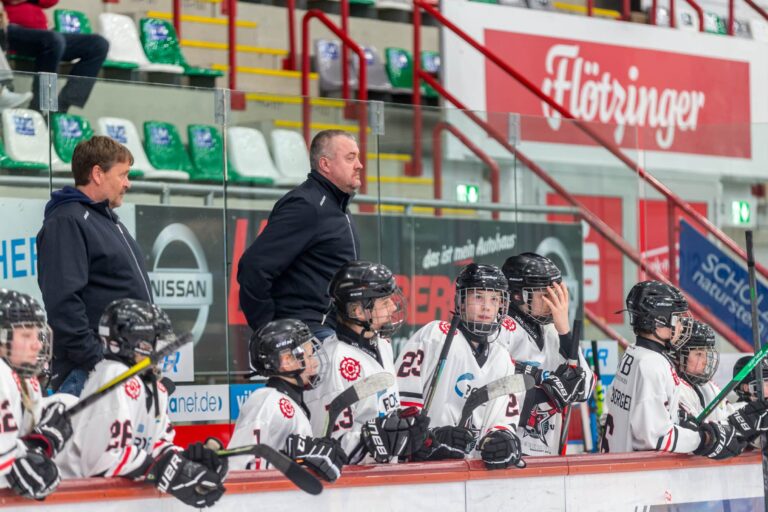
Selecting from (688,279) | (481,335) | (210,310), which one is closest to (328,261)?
(481,335)

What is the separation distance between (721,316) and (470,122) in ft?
5.70

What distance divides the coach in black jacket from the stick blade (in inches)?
43.5

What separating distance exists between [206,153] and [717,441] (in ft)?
7.83

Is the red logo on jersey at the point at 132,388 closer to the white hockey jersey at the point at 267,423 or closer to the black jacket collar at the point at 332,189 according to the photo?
the white hockey jersey at the point at 267,423

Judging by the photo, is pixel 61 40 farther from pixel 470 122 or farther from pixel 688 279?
pixel 688 279

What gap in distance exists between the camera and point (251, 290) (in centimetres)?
461

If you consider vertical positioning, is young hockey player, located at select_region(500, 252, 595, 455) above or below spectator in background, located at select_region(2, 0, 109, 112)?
below

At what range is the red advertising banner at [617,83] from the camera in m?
9.16

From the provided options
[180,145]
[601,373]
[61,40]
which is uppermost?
[61,40]

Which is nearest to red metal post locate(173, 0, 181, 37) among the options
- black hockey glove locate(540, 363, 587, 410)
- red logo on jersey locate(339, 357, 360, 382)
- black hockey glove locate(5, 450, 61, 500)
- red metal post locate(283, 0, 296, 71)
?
red metal post locate(283, 0, 296, 71)

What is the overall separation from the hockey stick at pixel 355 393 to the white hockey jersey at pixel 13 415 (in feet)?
3.03

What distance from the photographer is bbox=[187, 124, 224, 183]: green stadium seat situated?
5.66m

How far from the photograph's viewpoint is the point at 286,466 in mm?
3377

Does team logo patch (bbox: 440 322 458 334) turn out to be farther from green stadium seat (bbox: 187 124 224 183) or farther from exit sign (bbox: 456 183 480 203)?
exit sign (bbox: 456 183 480 203)
